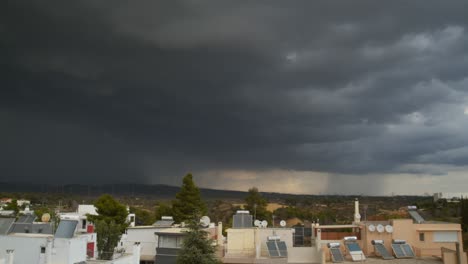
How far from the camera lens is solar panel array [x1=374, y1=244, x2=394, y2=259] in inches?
1649

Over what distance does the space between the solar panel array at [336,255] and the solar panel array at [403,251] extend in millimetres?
5771

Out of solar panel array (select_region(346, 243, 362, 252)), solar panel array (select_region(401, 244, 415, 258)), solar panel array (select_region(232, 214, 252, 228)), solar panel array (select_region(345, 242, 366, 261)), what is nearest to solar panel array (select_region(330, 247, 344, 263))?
solar panel array (select_region(345, 242, 366, 261))

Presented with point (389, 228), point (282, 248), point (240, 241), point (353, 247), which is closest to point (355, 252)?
point (353, 247)

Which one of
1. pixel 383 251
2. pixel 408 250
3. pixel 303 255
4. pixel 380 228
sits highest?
pixel 380 228

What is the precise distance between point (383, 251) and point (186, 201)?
3916 centimetres

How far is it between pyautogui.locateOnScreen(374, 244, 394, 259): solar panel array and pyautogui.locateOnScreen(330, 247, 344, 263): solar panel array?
14.3 feet

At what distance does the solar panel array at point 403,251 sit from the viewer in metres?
42.2

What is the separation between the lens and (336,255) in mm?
41000

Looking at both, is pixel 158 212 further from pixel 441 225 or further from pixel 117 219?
pixel 441 225

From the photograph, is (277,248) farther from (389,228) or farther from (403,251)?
(403,251)

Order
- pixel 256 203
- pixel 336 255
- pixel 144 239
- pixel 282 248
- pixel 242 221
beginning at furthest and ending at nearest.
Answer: pixel 256 203 < pixel 144 239 < pixel 242 221 < pixel 282 248 < pixel 336 255

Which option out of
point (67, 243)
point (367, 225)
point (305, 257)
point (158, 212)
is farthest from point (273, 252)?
point (158, 212)

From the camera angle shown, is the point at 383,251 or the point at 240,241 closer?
the point at 383,251

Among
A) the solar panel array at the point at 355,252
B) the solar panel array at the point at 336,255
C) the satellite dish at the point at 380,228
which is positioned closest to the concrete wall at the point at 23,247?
the solar panel array at the point at 336,255
